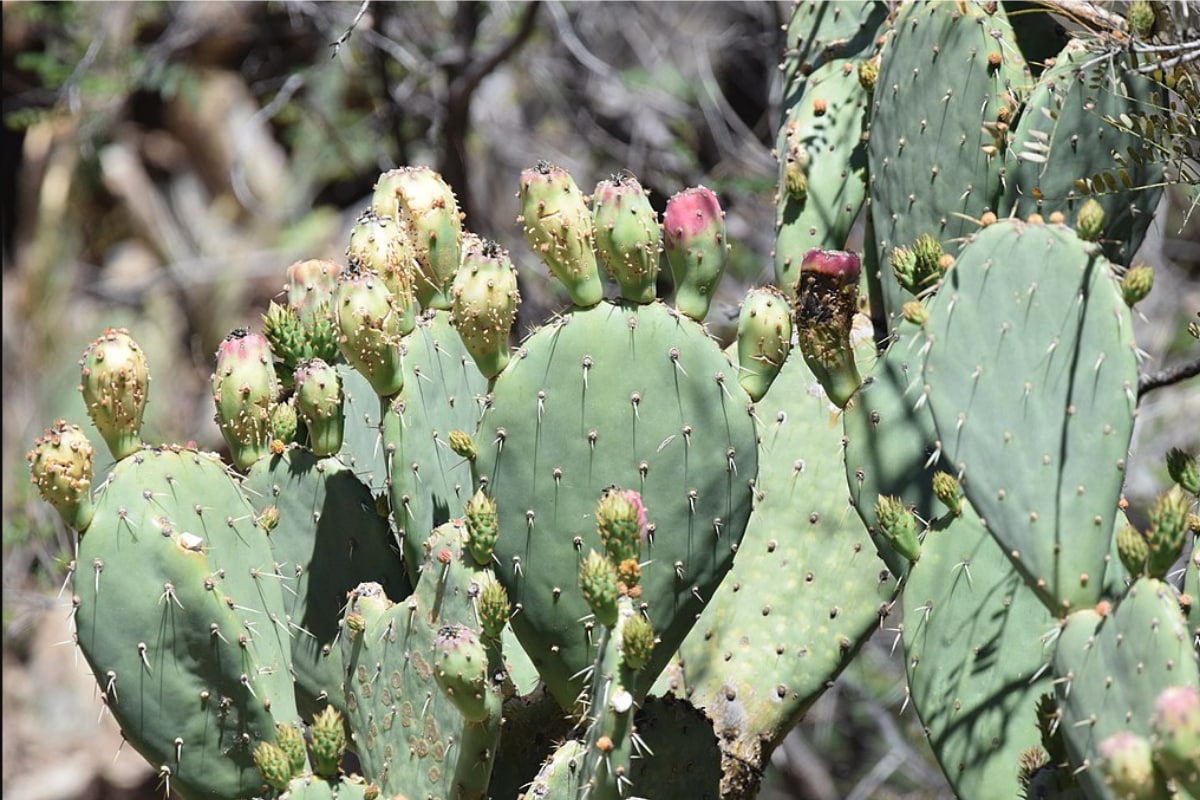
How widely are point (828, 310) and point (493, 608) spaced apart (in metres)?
0.71

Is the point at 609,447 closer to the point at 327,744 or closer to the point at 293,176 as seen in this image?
the point at 327,744

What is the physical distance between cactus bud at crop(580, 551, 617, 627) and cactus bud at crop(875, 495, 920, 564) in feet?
1.64

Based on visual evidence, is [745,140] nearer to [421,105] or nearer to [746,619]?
[421,105]

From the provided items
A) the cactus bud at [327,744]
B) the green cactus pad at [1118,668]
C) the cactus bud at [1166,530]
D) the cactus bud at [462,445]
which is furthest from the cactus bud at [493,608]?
the cactus bud at [1166,530]

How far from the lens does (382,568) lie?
8.82 ft

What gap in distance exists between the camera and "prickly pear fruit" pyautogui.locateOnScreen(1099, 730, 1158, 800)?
168 cm

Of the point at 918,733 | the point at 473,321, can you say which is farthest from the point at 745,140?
the point at 473,321

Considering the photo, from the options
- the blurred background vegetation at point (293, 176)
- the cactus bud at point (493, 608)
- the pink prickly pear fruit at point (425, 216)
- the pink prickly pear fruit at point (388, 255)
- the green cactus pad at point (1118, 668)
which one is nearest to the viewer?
the green cactus pad at point (1118, 668)

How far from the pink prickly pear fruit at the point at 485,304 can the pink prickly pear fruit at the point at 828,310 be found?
46cm

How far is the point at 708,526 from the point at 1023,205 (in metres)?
0.94

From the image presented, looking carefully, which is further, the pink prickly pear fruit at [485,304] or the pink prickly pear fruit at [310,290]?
the pink prickly pear fruit at [310,290]

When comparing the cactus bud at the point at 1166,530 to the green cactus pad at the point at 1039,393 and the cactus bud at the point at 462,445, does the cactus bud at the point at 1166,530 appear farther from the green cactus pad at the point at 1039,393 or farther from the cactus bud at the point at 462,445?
the cactus bud at the point at 462,445

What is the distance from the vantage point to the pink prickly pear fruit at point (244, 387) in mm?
2547

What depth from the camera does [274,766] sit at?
2.31m
